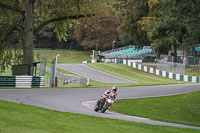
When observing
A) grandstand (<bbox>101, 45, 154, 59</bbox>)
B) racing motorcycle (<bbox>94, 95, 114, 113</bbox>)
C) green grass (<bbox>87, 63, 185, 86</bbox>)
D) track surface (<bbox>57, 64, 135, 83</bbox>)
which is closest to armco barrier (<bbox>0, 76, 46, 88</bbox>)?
racing motorcycle (<bbox>94, 95, 114, 113</bbox>)

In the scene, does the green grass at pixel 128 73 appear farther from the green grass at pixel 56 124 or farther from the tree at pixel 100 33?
the green grass at pixel 56 124

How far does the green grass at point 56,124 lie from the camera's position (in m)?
10.9

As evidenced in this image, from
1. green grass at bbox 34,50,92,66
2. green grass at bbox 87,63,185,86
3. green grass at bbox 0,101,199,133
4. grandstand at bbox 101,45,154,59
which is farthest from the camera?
green grass at bbox 34,50,92,66

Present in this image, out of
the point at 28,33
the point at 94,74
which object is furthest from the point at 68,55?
the point at 28,33

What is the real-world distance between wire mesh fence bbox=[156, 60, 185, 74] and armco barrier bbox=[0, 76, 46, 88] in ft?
80.1

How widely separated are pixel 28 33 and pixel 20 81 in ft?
19.1

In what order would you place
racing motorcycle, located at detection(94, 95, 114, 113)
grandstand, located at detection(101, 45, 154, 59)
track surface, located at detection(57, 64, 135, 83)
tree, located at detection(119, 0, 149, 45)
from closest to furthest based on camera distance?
racing motorcycle, located at detection(94, 95, 114, 113), track surface, located at detection(57, 64, 135, 83), tree, located at detection(119, 0, 149, 45), grandstand, located at detection(101, 45, 154, 59)

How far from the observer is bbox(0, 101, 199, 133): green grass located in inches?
429

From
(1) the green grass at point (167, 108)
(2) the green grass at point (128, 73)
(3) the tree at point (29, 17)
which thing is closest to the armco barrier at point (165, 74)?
(2) the green grass at point (128, 73)

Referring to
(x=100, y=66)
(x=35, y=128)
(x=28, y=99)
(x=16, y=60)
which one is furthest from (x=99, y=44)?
(x=35, y=128)

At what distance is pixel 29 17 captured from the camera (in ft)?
113

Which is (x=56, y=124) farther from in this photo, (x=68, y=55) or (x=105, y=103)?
(x=68, y=55)

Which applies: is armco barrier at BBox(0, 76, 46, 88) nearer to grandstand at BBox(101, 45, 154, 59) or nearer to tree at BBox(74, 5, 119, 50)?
grandstand at BBox(101, 45, 154, 59)

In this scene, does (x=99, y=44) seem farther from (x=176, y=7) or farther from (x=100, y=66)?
(x=176, y=7)
